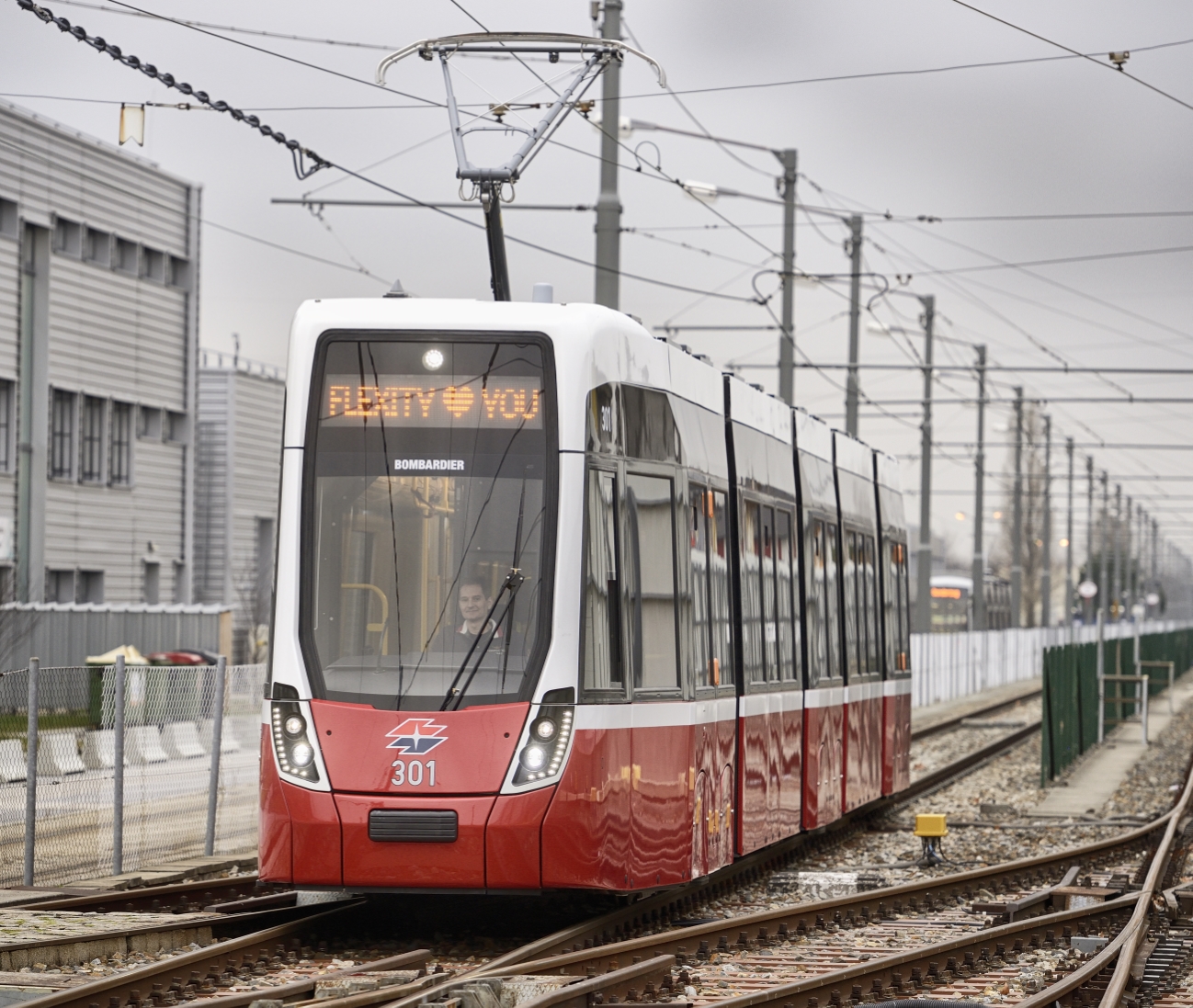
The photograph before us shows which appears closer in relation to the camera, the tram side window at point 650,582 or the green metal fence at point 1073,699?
the tram side window at point 650,582

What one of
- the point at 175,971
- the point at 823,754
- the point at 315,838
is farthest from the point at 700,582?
the point at 823,754

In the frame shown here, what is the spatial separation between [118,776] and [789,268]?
1635 cm

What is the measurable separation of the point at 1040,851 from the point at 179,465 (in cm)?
3607

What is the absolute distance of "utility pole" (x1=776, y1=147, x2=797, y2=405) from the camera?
28.5 m

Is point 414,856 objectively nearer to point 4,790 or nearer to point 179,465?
point 4,790

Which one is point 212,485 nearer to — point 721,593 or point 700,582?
point 721,593

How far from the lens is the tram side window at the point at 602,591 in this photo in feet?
34.1

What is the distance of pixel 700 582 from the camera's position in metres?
12.1

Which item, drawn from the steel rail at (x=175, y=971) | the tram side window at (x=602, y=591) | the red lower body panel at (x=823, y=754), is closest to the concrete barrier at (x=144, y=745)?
the red lower body panel at (x=823, y=754)

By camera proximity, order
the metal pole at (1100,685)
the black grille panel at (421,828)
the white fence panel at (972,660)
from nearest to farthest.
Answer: the black grille panel at (421,828) < the metal pole at (1100,685) < the white fence panel at (972,660)

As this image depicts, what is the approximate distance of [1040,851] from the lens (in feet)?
58.6

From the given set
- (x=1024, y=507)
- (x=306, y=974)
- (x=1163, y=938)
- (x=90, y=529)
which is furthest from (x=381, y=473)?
(x=1024, y=507)

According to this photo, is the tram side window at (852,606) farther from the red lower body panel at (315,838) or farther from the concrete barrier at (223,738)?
the red lower body panel at (315,838)

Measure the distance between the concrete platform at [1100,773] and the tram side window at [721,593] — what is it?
986 cm
